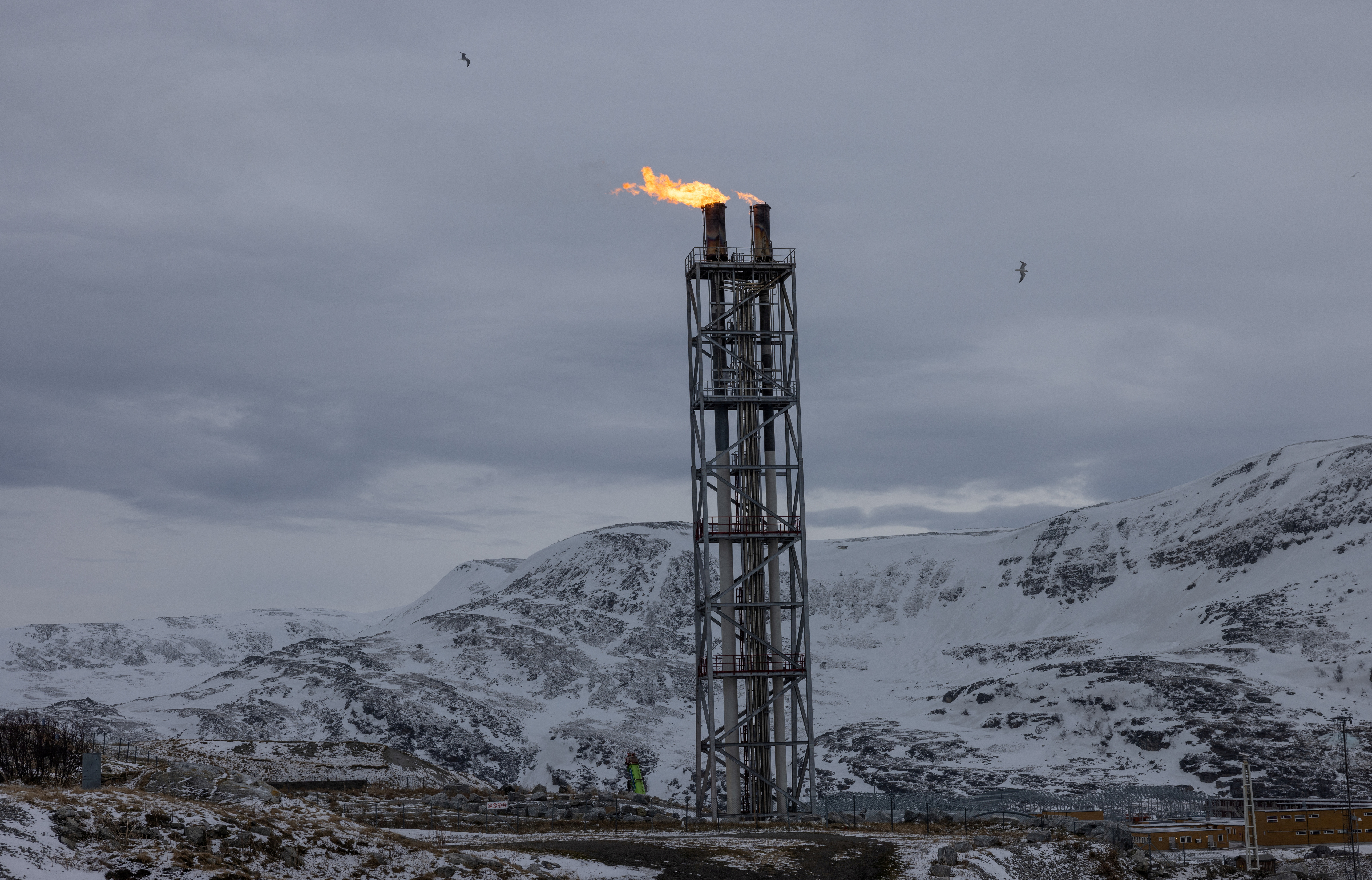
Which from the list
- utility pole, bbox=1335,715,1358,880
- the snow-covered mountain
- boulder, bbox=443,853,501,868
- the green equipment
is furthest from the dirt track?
the snow-covered mountain

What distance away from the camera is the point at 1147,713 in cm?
10000

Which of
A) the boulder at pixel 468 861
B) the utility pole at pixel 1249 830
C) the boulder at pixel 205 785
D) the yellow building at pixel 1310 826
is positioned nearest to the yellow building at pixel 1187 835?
the yellow building at pixel 1310 826

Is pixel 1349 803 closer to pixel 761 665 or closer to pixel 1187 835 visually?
pixel 1187 835

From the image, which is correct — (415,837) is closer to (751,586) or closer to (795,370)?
(751,586)

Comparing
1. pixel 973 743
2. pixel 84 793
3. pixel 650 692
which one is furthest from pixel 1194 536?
pixel 84 793

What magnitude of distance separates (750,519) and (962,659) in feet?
323

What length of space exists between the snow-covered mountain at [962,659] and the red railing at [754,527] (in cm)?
4610

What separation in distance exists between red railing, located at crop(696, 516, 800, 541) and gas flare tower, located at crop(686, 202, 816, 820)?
0.05 meters

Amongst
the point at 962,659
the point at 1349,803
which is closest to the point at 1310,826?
the point at 1349,803

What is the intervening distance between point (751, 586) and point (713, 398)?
7.64m

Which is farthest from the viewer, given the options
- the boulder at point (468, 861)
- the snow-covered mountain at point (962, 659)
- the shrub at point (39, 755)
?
the snow-covered mountain at point (962, 659)

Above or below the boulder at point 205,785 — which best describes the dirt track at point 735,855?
below

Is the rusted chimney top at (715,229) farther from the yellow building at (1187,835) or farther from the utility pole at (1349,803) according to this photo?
the utility pole at (1349,803)

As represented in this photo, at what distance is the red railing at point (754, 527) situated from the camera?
Result: 47156mm
